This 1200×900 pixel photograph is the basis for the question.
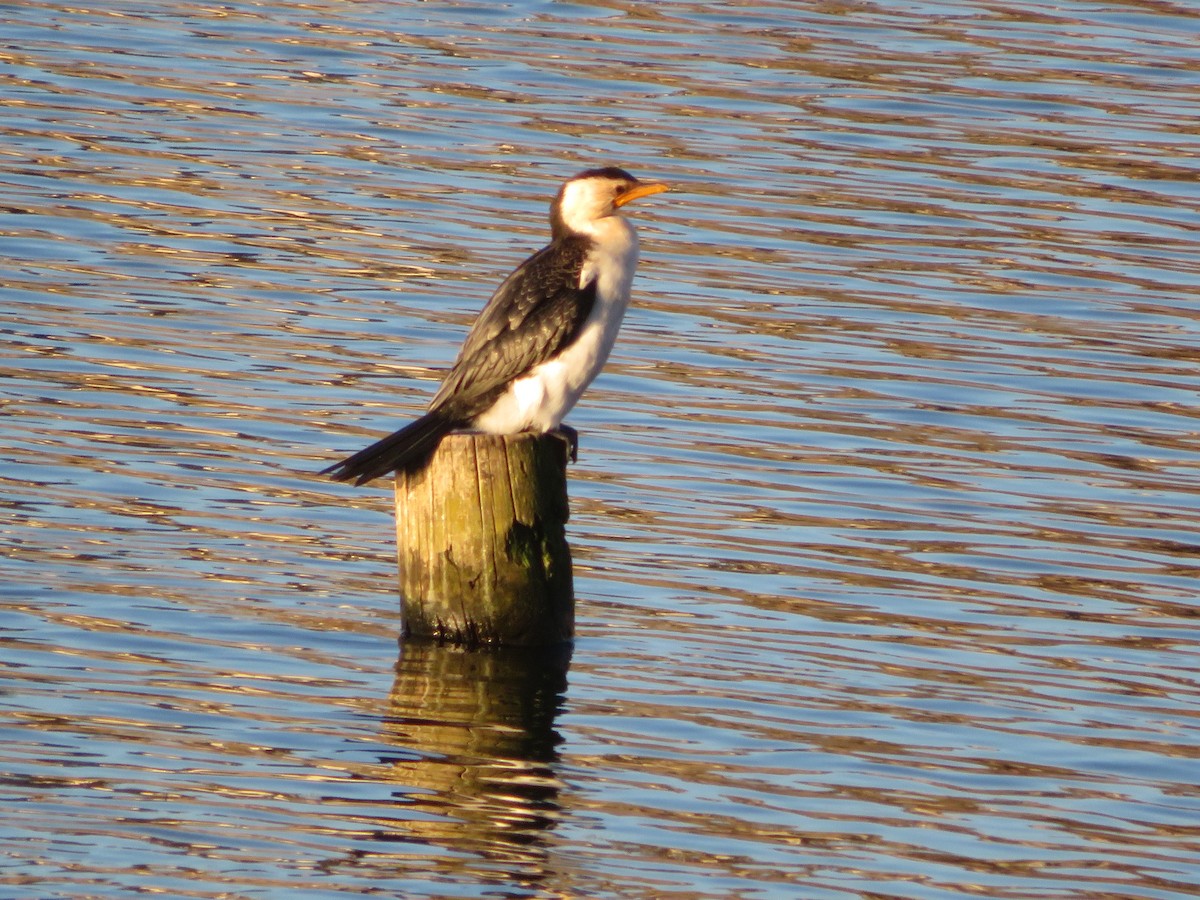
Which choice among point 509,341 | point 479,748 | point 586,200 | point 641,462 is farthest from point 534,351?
point 641,462

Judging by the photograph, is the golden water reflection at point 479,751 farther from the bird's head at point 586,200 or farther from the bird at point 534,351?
the bird's head at point 586,200

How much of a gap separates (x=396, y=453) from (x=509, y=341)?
2.13 feet

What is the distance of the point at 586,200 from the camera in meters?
8.73

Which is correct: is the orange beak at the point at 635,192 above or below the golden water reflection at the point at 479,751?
above

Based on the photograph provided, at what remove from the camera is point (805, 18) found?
2017cm

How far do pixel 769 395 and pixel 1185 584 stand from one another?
3022 millimetres

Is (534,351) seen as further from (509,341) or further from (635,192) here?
(635,192)

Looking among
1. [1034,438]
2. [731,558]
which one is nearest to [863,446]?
[1034,438]

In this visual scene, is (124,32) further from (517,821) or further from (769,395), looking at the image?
(517,821)

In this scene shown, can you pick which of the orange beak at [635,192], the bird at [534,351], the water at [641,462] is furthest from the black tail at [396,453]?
the orange beak at [635,192]

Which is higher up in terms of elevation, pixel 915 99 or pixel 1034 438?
pixel 915 99

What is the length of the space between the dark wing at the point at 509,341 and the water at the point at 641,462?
38.9 inches

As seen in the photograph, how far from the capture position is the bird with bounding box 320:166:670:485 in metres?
8.24

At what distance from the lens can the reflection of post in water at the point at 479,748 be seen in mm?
6676
